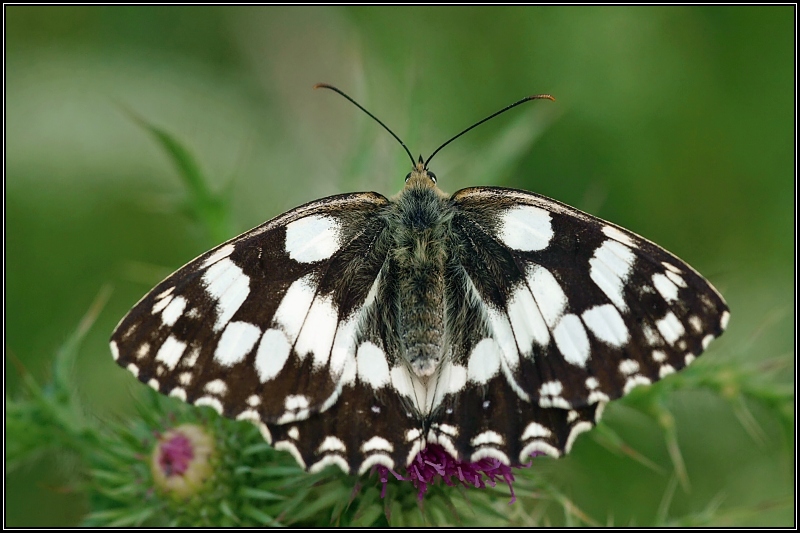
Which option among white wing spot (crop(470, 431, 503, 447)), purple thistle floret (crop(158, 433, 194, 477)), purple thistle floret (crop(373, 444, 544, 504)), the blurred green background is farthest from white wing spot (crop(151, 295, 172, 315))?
the blurred green background

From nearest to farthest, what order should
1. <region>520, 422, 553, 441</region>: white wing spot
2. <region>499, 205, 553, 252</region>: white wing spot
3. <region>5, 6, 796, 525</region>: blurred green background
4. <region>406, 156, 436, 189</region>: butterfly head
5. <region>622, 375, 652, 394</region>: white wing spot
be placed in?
1. <region>622, 375, 652, 394</region>: white wing spot
2. <region>520, 422, 553, 441</region>: white wing spot
3. <region>499, 205, 553, 252</region>: white wing spot
4. <region>406, 156, 436, 189</region>: butterfly head
5. <region>5, 6, 796, 525</region>: blurred green background

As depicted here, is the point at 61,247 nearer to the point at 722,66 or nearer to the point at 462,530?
the point at 462,530

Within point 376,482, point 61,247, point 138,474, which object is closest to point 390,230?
point 376,482

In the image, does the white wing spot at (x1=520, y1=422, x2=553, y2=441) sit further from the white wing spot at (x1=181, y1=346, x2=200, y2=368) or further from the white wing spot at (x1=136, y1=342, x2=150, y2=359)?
the white wing spot at (x1=136, y1=342, x2=150, y2=359)

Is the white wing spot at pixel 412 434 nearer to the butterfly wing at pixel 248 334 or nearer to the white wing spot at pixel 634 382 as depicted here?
the butterfly wing at pixel 248 334

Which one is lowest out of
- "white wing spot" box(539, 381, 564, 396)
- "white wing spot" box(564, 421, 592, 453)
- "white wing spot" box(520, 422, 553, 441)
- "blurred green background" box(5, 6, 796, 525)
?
"white wing spot" box(564, 421, 592, 453)

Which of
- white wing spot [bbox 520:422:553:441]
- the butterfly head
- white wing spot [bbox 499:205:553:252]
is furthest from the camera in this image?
the butterfly head

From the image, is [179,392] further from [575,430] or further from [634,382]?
[634,382]

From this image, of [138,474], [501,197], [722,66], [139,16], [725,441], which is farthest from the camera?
[139,16]
